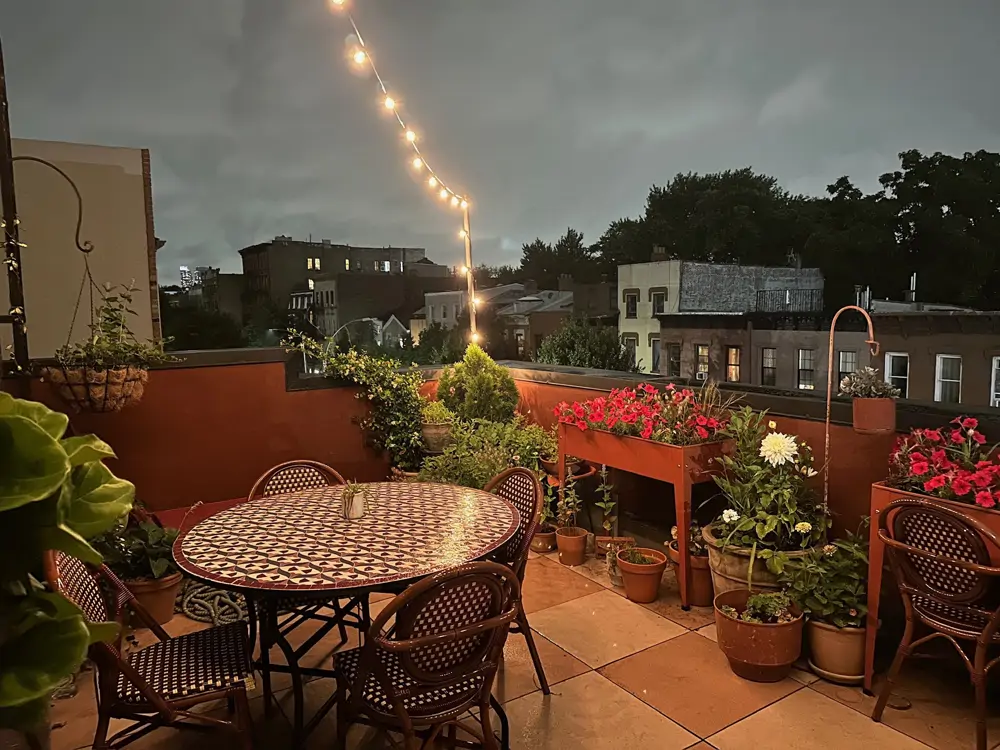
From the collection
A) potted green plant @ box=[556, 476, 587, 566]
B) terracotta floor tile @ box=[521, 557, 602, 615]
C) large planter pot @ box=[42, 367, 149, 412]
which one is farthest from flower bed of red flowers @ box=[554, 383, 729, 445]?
large planter pot @ box=[42, 367, 149, 412]

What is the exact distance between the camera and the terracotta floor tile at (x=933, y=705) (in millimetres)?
2529

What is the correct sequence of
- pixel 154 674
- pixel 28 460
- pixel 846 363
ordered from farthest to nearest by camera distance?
1. pixel 846 363
2. pixel 154 674
3. pixel 28 460

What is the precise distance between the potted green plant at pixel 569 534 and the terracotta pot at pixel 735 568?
3.56 feet

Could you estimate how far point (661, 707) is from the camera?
9.06ft

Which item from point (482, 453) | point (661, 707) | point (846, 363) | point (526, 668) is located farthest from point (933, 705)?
point (482, 453)

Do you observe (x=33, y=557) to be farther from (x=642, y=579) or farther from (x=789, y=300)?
(x=789, y=300)

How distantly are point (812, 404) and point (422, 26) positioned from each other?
187 inches

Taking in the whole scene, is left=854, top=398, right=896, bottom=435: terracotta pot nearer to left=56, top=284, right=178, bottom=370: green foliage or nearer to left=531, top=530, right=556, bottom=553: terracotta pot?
left=531, top=530, right=556, bottom=553: terracotta pot

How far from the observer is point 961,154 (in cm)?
378

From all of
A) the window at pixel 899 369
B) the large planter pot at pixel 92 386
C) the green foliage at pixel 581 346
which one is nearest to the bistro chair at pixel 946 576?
the window at pixel 899 369

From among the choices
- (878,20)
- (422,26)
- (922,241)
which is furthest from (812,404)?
(422,26)

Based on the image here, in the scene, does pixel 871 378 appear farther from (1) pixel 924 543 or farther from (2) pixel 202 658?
(2) pixel 202 658

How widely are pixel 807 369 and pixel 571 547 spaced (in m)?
1.73

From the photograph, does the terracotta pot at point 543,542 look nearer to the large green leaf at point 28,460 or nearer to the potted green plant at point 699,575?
the potted green plant at point 699,575
